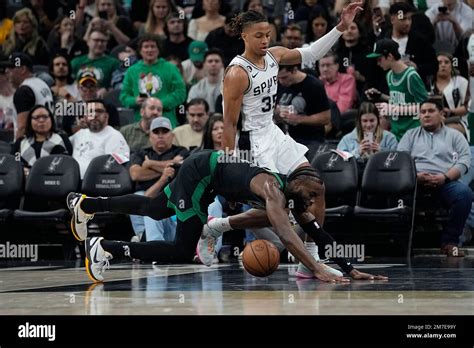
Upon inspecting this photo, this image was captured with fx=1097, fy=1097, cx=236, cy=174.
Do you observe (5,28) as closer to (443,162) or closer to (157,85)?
(157,85)

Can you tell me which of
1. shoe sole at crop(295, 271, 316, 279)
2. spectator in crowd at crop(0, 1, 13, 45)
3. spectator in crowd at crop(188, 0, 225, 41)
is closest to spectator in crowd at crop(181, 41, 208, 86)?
spectator in crowd at crop(188, 0, 225, 41)

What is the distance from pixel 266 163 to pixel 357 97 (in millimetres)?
5797

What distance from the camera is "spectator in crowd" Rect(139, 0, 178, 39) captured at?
752 inches

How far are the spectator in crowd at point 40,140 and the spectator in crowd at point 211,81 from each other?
90.0 inches

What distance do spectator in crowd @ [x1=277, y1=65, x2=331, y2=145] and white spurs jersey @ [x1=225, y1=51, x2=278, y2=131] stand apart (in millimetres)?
3263

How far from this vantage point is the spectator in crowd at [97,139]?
52.1 feet

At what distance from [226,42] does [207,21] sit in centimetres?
102

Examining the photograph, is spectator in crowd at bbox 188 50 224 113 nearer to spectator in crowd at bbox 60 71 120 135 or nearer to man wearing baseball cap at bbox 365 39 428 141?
spectator in crowd at bbox 60 71 120 135

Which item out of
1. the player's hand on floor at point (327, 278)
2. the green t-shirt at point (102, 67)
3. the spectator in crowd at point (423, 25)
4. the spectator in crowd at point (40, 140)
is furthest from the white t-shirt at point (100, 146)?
the player's hand on floor at point (327, 278)

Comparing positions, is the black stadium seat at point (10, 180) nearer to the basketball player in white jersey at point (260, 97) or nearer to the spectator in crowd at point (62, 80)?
the spectator in crowd at point (62, 80)

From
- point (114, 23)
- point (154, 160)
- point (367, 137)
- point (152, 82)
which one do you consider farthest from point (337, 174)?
point (114, 23)

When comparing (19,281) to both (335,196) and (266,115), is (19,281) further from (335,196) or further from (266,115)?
(335,196)

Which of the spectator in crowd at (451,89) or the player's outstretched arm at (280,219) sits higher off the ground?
the spectator in crowd at (451,89)

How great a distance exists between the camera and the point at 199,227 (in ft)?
33.3
